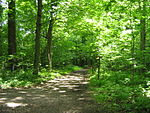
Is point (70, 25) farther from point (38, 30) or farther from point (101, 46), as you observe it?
point (101, 46)

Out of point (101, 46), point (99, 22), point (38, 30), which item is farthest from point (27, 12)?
point (101, 46)

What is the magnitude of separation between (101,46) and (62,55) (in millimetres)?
14672

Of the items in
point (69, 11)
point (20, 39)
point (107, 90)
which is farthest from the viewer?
point (20, 39)

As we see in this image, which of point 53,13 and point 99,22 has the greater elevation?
point 53,13

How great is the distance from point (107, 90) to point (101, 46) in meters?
3.60

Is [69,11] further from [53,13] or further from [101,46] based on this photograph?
[101,46]

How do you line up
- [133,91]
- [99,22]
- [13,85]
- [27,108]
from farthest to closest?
[99,22] → [13,85] → [133,91] → [27,108]

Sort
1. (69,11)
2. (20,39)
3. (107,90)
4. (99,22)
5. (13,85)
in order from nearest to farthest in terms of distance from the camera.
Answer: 1. (107,90)
2. (13,85)
3. (99,22)
4. (69,11)
5. (20,39)

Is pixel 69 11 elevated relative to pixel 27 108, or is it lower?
elevated

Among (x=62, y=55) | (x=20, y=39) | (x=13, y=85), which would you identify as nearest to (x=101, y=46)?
(x=13, y=85)

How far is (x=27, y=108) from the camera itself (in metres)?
4.97

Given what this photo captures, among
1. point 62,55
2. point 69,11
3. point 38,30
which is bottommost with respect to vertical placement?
point 62,55

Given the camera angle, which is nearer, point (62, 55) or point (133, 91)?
point (133, 91)

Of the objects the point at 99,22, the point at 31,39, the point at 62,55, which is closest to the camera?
the point at 99,22
